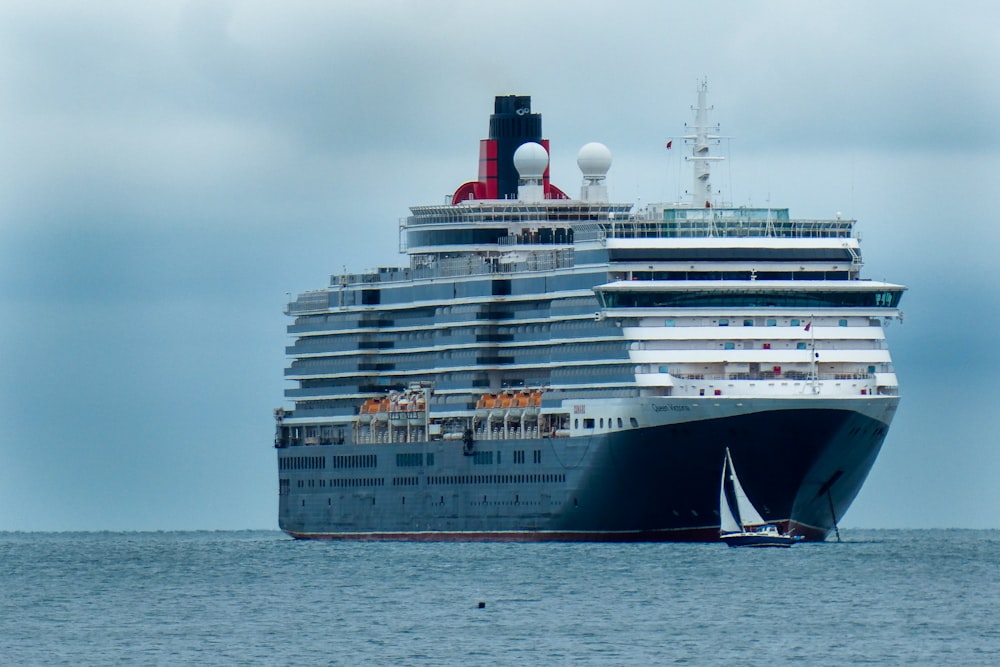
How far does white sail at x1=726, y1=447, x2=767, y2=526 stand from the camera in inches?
4129

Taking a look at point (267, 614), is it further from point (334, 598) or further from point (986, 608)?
point (986, 608)

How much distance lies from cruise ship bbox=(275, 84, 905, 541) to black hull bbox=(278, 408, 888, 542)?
9 centimetres

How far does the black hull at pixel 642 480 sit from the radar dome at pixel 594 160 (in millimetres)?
14491

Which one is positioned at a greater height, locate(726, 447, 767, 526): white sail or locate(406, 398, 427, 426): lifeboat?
locate(406, 398, 427, 426): lifeboat

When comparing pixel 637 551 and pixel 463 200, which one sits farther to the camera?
pixel 463 200

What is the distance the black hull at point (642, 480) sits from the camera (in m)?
105

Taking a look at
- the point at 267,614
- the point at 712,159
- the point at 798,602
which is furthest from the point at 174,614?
the point at 712,159

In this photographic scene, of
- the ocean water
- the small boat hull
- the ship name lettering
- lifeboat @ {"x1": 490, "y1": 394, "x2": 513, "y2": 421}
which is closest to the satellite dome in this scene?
lifeboat @ {"x1": 490, "y1": 394, "x2": 513, "y2": 421}

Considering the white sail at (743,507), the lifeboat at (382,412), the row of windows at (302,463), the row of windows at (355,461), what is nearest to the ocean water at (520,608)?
the white sail at (743,507)

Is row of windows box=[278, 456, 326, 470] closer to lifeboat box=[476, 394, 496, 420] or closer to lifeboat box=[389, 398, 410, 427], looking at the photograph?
lifeboat box=[389, 398, 410, 427]

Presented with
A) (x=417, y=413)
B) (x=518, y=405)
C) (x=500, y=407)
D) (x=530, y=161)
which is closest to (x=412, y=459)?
(x=417, y=413)

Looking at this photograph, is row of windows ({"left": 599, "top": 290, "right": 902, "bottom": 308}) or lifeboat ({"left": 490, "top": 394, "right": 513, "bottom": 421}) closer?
row of windows ({"left": 599, "top": 290, "right": 902, "bottom": 308})

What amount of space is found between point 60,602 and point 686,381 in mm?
24880

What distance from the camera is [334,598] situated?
3738 inches
